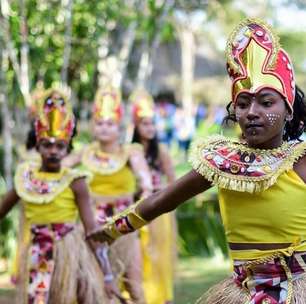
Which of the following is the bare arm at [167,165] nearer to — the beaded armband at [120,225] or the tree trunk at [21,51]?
the tree trunk at [21,51]

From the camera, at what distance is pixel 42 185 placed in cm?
556

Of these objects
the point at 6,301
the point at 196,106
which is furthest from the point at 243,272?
the point at 196,106

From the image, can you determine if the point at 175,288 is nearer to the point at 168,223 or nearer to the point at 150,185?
the point at 168,223

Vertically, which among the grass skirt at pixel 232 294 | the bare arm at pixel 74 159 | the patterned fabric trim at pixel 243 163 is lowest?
the bare arm at pixel 74 159

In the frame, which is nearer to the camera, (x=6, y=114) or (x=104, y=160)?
(x=104, y=160)

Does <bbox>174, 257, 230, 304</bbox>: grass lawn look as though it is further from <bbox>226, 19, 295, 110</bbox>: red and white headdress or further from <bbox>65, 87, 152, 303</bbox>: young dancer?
<bbox>226, 19, 295, 110</bbox>: red and white headdress

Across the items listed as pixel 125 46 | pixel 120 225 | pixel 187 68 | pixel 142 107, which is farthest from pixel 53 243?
pixel 187 68

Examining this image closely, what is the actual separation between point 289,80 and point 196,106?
27267 millimetres

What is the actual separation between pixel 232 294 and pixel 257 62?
94 centimetres

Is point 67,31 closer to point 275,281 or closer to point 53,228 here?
point 53,228

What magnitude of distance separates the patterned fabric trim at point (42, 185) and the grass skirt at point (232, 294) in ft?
6.63

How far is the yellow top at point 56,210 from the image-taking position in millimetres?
5500

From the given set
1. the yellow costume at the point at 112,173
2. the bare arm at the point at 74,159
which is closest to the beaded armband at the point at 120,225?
the yellow costume at the point at 112,173

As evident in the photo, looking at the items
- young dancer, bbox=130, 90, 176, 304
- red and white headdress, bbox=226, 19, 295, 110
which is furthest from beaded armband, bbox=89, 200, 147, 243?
young dancer, bbox=130, 90, 176, 304
